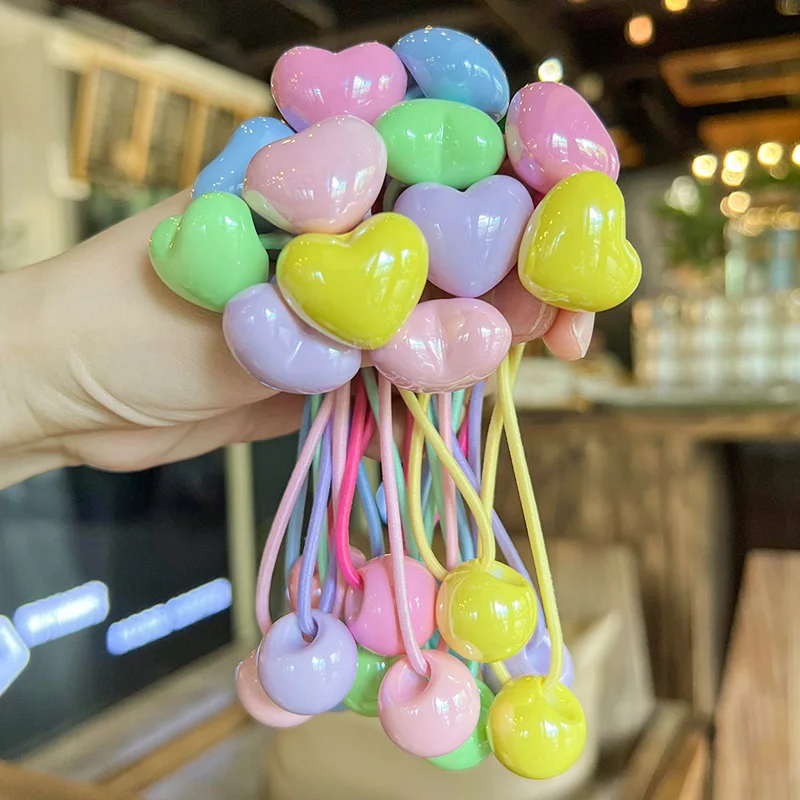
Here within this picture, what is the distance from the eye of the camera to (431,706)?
0.30 m

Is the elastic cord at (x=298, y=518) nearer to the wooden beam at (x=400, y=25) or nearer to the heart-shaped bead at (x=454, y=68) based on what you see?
the heart-shaped bead at (x=454, y=68)

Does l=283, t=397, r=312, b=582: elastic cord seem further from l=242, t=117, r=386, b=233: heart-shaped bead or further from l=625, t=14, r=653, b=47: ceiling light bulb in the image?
l=625, t=14, r=653, b=47: ceiling light bulb

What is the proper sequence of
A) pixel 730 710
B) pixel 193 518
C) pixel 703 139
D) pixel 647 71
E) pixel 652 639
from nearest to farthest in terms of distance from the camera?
pixel 730 710 < pixel 652 639 < pixel 193 518 < pixel 647 71 < pixel 703 139

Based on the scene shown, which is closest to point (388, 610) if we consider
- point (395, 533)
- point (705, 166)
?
point (395, 533)

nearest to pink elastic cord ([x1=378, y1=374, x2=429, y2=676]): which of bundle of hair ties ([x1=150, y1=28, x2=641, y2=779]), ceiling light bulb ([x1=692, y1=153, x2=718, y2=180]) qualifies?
bundle of hair ties ([x1=150, y1=28, x2=641, y2=779])

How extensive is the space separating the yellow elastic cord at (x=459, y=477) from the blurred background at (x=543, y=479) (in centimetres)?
31

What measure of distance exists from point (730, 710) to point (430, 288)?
597 millimetres

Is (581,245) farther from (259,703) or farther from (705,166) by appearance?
(705,166)

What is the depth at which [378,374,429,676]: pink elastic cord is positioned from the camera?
1.03ft

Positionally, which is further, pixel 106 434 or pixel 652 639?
pixel 652 639

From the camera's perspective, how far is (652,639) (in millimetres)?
1040

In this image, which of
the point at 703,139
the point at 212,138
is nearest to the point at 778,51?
the point at 703,139

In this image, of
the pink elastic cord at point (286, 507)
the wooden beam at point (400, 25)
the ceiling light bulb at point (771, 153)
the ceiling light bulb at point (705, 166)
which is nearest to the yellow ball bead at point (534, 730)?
the pink elastic cord at point (286, 507)

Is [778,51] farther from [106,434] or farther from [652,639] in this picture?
[106,434]
